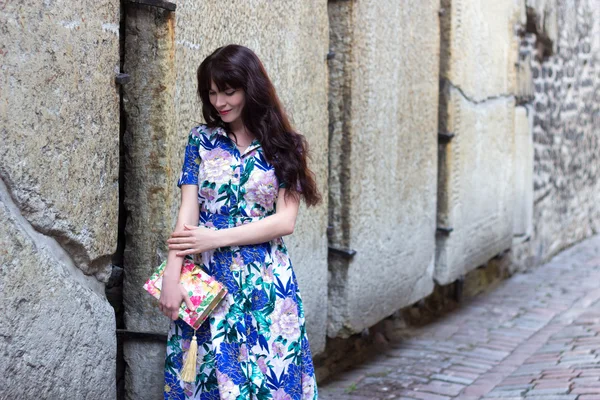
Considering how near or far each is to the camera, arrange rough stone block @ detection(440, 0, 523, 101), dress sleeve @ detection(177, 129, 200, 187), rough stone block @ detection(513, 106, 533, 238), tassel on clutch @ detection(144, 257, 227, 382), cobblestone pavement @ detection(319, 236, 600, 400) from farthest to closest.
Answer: rough stone block @ detection(513, 106, 533, 238) < rough stone block @ detection(440, 0, 523, 101) < cobblestone pavement @ detection(319, 236, 600, 400) < dress sleeve @ detection(177, 129, 200, 187) < tassel on clutch @ detection(144, 257, 227, 382)

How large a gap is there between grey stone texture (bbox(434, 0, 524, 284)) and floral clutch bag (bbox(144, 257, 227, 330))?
3.48 meters

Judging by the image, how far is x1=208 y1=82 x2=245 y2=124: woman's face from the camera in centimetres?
267

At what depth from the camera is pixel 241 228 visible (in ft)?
8.77

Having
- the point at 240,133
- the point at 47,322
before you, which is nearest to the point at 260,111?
the point at 240,133

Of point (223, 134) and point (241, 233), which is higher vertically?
point (223, 134)

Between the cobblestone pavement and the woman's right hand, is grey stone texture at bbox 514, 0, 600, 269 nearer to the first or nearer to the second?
the cobblestone pavement

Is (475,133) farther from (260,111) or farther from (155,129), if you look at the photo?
(260,111)

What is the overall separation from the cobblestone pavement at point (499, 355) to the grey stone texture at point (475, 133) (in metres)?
0.38

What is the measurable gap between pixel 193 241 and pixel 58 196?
396mm

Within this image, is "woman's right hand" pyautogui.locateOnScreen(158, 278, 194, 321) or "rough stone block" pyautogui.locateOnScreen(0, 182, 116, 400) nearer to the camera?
"rough stone block" pyautogui.locateOnScreen(0, 182, 116, 400)

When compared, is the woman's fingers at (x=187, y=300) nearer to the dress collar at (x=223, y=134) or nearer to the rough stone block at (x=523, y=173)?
the dress collar at (x=223, y=134)

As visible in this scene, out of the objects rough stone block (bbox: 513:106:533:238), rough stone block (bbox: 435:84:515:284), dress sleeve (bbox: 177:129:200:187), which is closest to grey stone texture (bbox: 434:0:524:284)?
rough stone block (bbox: 435:84:515:284)

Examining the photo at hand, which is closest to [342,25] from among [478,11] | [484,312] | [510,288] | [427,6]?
[427,6]

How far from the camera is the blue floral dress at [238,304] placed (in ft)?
8.79
